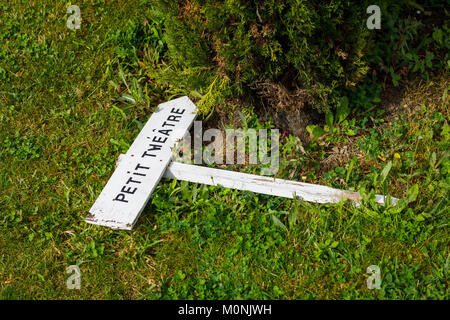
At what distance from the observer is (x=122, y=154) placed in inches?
134

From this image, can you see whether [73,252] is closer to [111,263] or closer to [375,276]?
[111,263]

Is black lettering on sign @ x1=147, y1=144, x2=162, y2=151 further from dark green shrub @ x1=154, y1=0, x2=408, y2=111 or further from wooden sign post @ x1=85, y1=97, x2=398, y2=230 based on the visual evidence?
dark green shrub @ x1=154, y1=0, x2=408, y2=111

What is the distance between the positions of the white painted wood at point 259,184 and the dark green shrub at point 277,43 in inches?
24.7

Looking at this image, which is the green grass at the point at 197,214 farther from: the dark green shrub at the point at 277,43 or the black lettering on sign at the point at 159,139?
the dark green shrub at the point at 277,43

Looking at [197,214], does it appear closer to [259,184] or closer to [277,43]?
[259,184]

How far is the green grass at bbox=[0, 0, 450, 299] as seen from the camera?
273cm

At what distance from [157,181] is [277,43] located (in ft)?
4.24

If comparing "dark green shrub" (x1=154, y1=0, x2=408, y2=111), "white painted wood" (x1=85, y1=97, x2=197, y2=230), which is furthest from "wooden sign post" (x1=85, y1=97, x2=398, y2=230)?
"dark green shrub" (x1=154, y1=0, x2=408, y2=111)

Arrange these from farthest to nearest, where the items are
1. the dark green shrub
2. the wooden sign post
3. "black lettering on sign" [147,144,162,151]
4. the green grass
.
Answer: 1. "black lettering on sign" [147,144,162,151]
2. the wooden sign post
3. the dark green shrub
4. the green grass

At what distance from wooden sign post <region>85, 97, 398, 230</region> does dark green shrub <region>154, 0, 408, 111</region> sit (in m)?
0.61

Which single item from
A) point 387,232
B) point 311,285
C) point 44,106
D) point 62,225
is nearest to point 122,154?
point 62,225

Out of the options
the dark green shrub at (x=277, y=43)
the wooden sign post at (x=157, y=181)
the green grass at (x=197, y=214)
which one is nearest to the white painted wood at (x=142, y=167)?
the wooden sign post at (x=157, y=181)

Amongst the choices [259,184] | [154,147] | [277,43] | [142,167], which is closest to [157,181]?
[142,167]

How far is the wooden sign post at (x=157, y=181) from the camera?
3004mm
